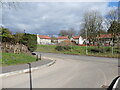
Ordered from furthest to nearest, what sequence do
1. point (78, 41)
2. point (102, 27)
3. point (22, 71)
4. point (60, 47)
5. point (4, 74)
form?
point (78, 41) < point (60, 47) < point (102, 27) < point (22, 71) < point (4, 74)

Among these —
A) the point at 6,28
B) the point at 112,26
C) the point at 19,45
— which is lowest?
the point at 19,45

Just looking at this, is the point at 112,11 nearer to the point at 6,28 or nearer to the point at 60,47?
the point at 60,47

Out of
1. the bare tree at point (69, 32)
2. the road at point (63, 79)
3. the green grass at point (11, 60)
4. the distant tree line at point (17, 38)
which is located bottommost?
the road at point (63, 79)

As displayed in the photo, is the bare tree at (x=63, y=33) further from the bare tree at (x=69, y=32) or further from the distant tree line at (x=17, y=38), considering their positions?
the distant tree line at (x=17, y=38)

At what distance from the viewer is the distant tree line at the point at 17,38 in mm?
17336

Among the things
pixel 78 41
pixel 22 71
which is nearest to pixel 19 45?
pixel 22 71

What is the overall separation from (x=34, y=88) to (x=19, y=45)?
43.3 feet

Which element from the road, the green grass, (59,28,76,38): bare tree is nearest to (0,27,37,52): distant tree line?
the green grass

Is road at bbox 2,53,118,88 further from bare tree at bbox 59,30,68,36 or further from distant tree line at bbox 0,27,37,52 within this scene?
bare tree at bbox 59,30,68,36

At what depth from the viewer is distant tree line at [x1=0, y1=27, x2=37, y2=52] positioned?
56.9ft

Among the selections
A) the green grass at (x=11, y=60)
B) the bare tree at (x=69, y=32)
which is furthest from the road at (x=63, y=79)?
the bare tree at (x=69, y=32)

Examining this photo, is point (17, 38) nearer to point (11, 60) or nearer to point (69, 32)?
point (11, 60)

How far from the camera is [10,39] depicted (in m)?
17.9

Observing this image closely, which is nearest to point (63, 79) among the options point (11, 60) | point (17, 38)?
point (11, 60)
